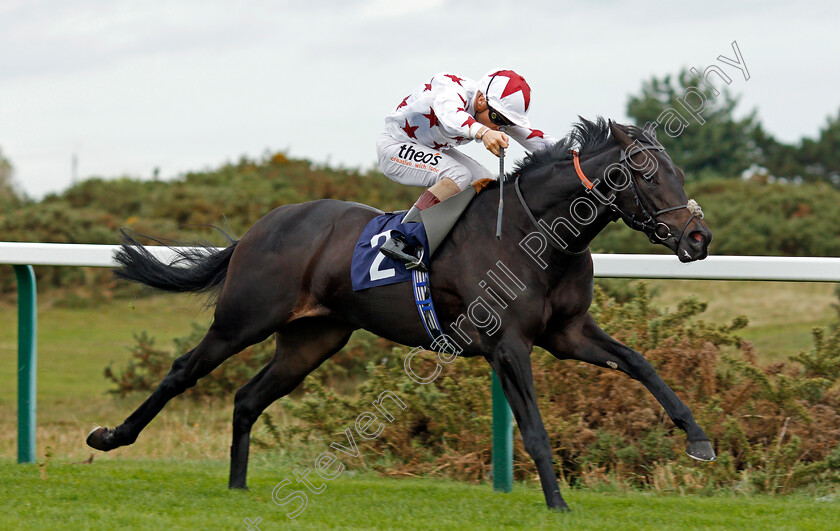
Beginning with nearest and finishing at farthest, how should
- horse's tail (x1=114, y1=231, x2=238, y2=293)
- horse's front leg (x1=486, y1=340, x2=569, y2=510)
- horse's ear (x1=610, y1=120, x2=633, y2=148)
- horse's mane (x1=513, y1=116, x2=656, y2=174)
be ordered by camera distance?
horse's front leg (x1=486, y1=340, x2=569, y2=510) < horse's ear (x1=610, y1=120, x2=633, y2=148) < horse's mane (x1=513, y1=116, x2=656, y2=174) < horse's tail (x1=114, y1=231, x2=238, y2=293)

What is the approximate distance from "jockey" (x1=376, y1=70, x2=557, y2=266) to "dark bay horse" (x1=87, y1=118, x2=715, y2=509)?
0.17 meters

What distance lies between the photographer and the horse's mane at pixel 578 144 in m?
4.38

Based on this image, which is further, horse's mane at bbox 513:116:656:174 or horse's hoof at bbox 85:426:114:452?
horse's hoof at bbox 85:426:114:452

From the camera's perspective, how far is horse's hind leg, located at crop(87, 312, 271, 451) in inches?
189

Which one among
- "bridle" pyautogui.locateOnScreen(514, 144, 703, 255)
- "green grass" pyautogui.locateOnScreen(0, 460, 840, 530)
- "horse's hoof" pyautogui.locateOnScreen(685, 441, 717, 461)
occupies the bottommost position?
"green grass" pyautogui.locateOnScreen(0, 460, 840, 530)

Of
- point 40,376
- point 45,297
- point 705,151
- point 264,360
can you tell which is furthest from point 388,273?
point 705,151

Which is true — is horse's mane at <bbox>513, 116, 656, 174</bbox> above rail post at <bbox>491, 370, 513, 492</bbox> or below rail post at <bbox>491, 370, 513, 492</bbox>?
above

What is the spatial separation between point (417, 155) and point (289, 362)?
1237mm

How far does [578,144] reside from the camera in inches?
176

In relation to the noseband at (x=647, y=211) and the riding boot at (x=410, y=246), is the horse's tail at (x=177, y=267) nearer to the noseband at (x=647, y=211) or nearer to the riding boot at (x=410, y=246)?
the riding boot at (x=410, y=246)

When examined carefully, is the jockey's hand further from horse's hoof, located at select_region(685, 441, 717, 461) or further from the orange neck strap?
horse's hoof, located at select_region(685, 441, 717, 461)

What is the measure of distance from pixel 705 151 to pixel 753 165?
1319 mm

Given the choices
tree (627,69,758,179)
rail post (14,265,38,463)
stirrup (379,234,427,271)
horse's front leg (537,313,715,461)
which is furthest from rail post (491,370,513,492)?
tree (627,69,758,179)

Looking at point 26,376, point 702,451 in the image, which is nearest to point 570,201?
point 702,451
